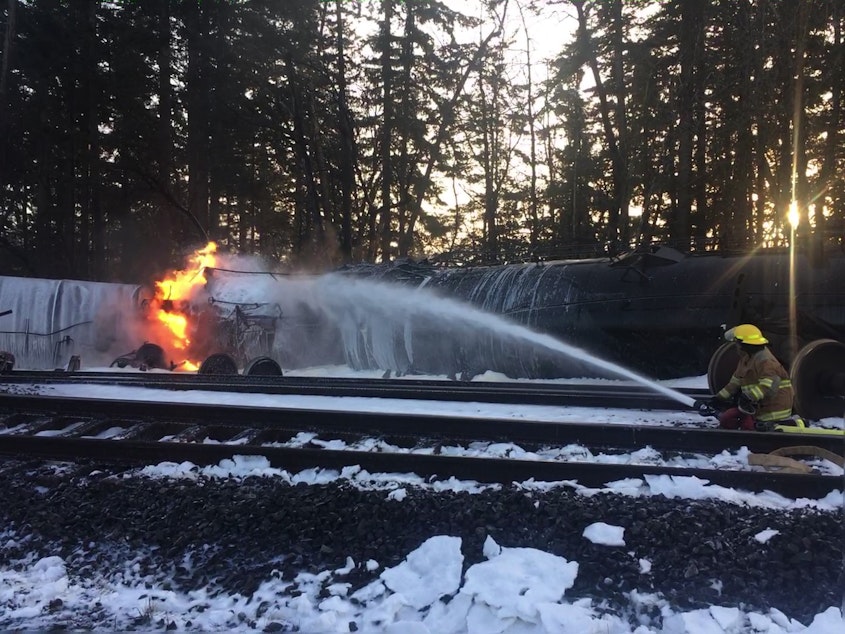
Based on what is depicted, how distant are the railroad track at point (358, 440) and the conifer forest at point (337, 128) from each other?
10.5m

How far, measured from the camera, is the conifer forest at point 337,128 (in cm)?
1902

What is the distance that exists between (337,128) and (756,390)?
26.4 meters

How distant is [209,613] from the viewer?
115 inches

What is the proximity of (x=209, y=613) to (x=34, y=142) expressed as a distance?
31005 mm

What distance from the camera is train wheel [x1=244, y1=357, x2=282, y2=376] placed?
1266 cm

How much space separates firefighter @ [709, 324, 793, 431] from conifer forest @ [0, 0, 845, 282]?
10.2 metres

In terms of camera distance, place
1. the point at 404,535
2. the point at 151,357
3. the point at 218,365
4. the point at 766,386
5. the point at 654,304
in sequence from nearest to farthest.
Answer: the point at 404,535
the point at 766,386
the point at 654,304
the point at 218,365
the point at 151,357

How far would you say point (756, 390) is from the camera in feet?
18.5

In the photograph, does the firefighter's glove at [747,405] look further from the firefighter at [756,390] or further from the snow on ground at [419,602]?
the snow on ground at [419,602]

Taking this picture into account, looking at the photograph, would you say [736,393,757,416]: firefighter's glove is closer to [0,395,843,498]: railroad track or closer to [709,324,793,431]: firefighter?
[709,324,793,431]: firefighter

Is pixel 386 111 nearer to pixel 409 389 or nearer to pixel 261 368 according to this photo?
pixel 261 368

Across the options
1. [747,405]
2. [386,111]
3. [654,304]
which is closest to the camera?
[747,405]

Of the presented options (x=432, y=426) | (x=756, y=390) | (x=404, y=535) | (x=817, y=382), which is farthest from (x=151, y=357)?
(x=817, y=382)

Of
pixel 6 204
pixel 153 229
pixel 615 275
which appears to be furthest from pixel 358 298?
pixel 6 204
